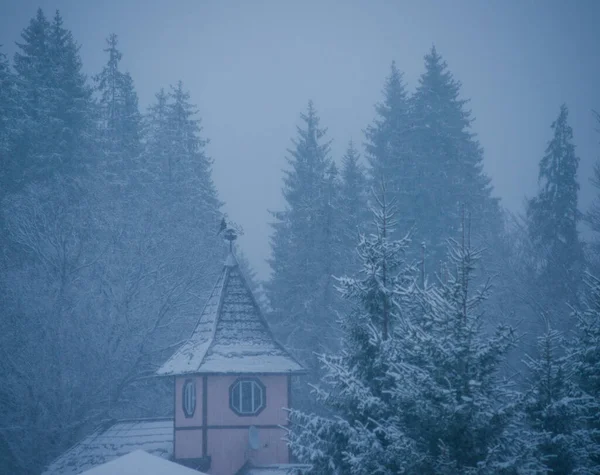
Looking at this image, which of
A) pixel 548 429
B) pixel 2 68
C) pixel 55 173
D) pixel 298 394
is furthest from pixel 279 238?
pixel 548 429

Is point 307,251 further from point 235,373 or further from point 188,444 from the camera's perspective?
point 188,444

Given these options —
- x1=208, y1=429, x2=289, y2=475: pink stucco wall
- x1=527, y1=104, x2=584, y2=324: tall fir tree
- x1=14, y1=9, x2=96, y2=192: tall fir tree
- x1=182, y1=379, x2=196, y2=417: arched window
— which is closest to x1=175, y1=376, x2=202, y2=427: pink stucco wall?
x1=182, y1=379, x2=196, y2=417: arched window

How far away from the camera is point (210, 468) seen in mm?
19656

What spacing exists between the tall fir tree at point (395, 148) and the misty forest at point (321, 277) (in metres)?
0.13

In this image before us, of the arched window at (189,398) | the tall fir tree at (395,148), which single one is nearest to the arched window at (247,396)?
the arched window at (189,398)

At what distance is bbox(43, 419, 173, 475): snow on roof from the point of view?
20844mm

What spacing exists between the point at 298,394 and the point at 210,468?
1268cm

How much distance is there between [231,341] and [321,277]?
11.5m

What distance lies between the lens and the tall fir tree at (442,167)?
112ft

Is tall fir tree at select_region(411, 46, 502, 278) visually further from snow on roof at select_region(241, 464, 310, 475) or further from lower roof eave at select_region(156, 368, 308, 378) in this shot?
snow on roof at select_region(241, 464, 310, 475)

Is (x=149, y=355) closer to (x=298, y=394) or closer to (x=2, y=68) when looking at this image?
(x=298, y=394)

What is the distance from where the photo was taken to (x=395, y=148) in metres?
36.4

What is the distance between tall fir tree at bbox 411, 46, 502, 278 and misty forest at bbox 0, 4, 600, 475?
0.40 feet

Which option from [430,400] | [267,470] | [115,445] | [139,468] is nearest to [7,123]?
[115,445]
